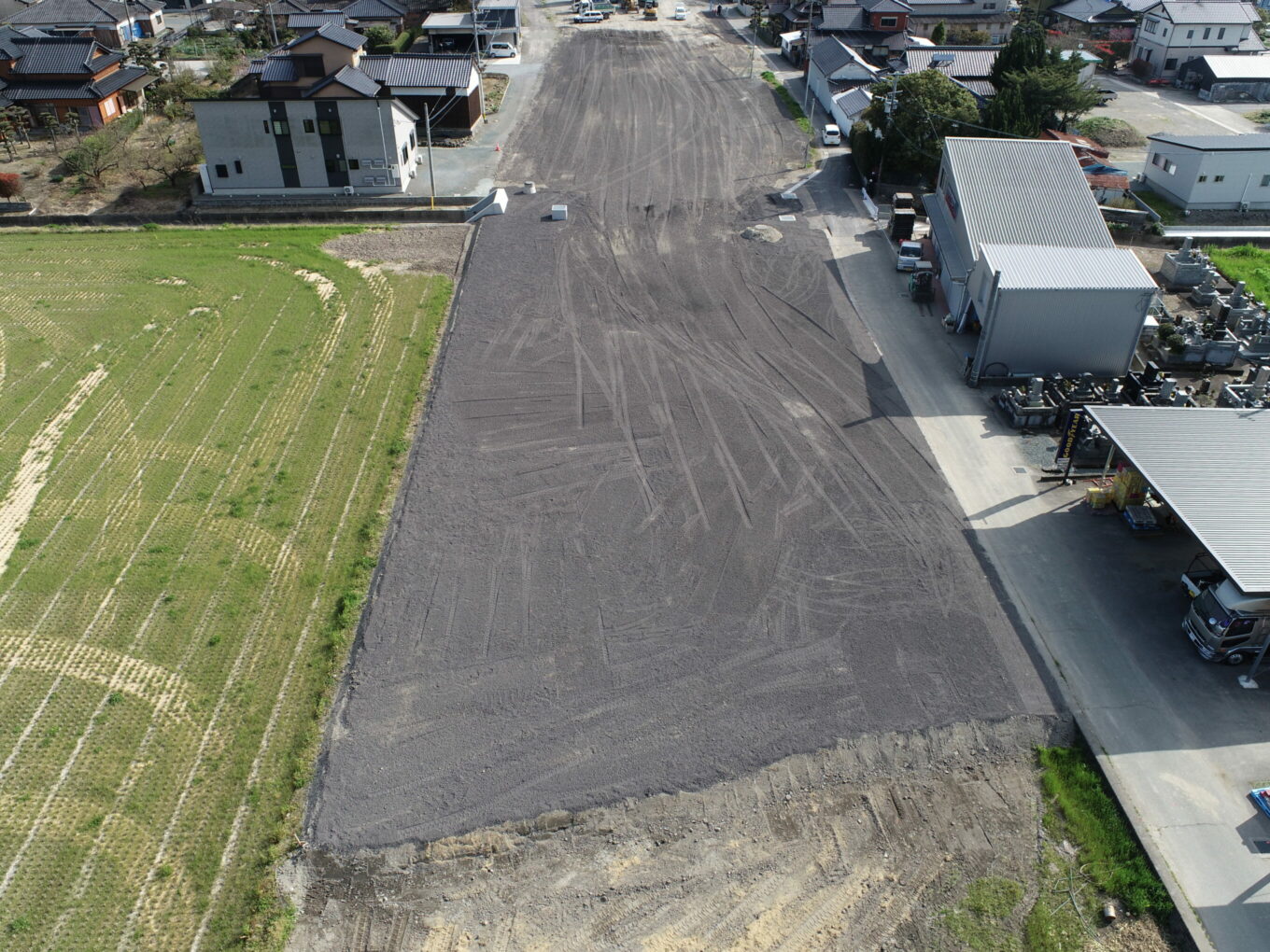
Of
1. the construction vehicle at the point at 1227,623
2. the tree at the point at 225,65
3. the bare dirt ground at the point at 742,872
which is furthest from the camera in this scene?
the tree at the point at 225,65

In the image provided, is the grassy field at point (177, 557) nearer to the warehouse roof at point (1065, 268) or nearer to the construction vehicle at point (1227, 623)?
the construction vehicle at point (1227, 623)

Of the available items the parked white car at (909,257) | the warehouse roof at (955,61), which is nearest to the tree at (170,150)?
the parked white car at (909,257)

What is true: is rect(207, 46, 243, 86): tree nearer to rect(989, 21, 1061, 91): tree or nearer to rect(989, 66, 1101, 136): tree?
rect(989, 21, 1061, 91): tree

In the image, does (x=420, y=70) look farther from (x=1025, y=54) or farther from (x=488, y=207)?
(x=1025, y=54)

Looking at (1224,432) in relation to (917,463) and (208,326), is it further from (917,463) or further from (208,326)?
(208,326)

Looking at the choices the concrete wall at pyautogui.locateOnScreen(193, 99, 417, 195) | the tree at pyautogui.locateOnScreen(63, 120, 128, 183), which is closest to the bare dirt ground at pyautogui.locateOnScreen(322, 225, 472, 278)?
the concrete wall at pyautogui.locateOnScreen(193, 99, 417, 195)
